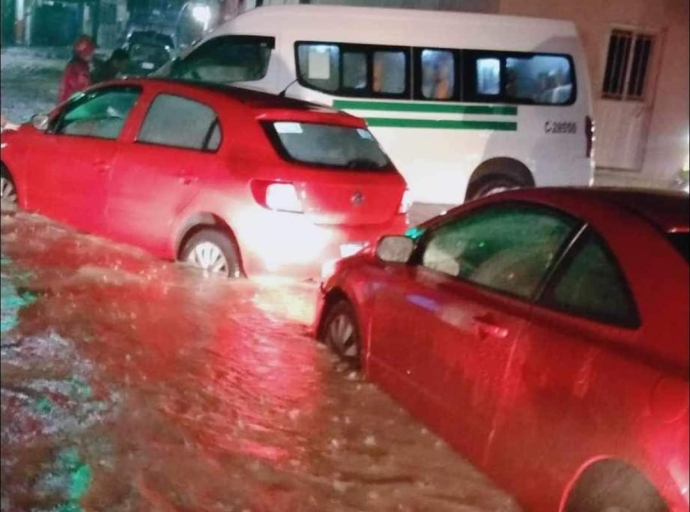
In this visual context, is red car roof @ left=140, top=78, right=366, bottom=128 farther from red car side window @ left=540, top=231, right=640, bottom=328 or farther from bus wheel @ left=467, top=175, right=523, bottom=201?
bus wheel @ left=467, top=175, right=523, bottom=201

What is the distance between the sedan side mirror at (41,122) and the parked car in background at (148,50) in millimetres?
3486

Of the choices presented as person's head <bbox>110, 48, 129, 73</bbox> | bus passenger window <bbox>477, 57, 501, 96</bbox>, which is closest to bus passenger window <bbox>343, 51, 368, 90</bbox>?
bus passenger window <bbox>477, 57, 501, 96</bbox>

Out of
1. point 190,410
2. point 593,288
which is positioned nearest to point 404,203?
point 190,410

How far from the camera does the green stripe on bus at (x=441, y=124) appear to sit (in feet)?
36.5

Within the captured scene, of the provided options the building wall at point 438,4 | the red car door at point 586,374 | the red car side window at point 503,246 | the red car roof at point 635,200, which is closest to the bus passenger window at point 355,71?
the building wall at point 438,4

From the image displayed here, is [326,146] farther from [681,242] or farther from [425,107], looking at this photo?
[425,107]

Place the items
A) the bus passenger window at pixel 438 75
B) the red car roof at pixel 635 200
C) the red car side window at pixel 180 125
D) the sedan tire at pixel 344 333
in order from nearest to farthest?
the red car roof at pixel 635 200
the sedan tire at pixel 344 333
the red car side window at pixel 180 125
the bus passenger window at pixel 438 75

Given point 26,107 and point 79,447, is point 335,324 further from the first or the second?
point 26,107

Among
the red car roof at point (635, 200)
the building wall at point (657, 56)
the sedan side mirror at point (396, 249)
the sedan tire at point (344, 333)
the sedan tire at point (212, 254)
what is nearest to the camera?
the red car roof at point (635, 200)

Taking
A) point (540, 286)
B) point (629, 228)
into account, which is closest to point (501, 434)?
point (540, 286)

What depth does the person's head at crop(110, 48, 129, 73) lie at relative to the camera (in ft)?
42.8

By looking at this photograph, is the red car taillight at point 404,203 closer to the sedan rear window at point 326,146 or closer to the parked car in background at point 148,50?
the sedan rear window at point 326,146

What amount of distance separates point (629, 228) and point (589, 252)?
0.20 meters

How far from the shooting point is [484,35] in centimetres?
1145
